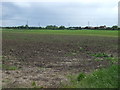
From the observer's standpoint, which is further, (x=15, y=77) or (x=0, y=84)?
(x=15, y=77)

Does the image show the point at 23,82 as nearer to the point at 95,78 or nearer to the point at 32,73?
the point at 32,73

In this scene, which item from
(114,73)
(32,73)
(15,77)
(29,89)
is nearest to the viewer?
(29,89)

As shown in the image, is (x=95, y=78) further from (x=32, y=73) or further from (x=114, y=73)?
(x=32, y=73)

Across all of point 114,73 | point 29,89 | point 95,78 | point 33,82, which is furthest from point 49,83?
point 114,73

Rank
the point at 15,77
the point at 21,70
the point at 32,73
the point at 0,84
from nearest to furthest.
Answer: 1. the point at 0,84
2. the point at 15,77
3. the point at 32,73
4. the point at 21,70

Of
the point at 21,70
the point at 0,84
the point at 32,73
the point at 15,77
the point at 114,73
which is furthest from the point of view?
the point at 21,70

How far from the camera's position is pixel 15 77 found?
8.10 metres

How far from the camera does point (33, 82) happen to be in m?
7.19

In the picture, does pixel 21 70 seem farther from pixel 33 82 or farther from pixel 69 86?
pixel 69 86

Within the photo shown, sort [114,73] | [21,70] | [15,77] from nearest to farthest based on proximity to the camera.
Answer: [114,73] < [15,77] < [21,70]

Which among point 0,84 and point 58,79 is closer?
point 0,84

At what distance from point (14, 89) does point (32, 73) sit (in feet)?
7.88

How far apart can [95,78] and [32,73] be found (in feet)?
8.83

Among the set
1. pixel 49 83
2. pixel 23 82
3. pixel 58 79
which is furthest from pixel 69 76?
pixel 23 82
